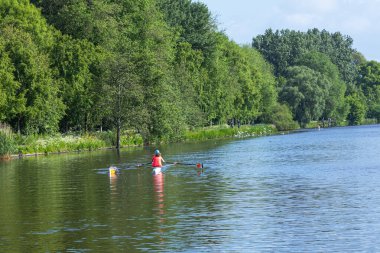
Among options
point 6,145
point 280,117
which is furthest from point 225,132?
point 6,145

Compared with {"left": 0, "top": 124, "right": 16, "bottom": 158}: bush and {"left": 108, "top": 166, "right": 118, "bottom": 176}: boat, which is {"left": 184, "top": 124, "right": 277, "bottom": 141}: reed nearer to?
{"left": 0, "top": 124, "right": 16, "bottom": 158}: bush

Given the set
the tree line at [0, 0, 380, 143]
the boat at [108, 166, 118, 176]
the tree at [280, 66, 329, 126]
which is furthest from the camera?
the tree at [280, 66, 329, 126]

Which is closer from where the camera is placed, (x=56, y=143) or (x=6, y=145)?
(x=6, y=145)

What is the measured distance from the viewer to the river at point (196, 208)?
26.8m

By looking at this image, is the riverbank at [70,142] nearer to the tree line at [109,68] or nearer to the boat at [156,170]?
the tree line at [109,68]

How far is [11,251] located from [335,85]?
17610 cm

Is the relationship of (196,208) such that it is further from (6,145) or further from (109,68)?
(109,68)

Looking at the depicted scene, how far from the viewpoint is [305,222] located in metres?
30.1

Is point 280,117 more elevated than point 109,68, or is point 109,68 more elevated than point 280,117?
point 109,68

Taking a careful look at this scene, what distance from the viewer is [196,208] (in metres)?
35.2

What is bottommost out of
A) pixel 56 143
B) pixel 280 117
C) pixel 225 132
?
pixel 56 143

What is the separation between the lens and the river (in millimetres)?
26766

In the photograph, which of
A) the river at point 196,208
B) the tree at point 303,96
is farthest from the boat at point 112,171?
the tree at point 303,96

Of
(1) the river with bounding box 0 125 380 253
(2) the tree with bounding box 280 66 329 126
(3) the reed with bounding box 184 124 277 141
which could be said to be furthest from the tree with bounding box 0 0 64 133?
(2) the tree with bounding box 280 66 329 126
